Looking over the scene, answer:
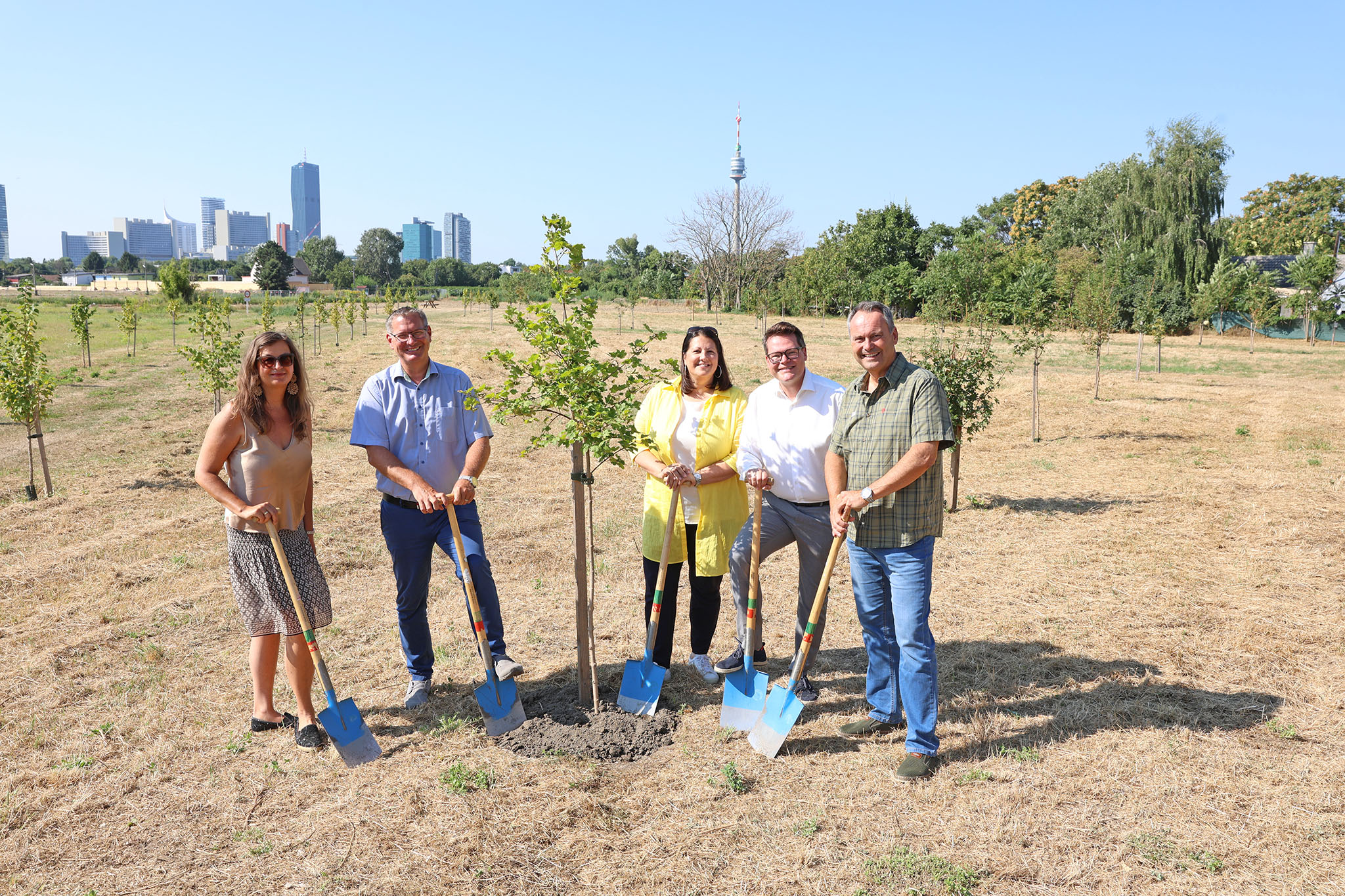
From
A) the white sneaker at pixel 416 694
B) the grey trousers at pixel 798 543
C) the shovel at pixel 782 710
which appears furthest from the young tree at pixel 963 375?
the white sneaker at pixel 416 694

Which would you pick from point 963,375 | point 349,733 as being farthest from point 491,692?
point 963,375

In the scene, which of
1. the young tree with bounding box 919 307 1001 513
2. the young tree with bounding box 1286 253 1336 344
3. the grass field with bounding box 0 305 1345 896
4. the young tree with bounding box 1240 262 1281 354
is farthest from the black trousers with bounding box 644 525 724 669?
the young tree with bounding box 1286 253 1336 344

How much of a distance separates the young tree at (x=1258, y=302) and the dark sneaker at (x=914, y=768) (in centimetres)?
3621

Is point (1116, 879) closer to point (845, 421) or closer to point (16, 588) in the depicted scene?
point (845, 421)

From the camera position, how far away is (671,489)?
4.32 m

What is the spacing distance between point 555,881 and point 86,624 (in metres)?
4.65

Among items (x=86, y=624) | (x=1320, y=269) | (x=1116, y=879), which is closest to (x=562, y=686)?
(x=1116, y=879)

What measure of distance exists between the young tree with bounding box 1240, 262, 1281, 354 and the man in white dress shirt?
35.9 meters

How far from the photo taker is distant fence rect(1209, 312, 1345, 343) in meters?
36.3

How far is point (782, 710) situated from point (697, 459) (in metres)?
1.38

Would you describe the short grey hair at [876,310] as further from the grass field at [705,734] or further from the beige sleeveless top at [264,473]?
the beige sleeveless top at [264,473]

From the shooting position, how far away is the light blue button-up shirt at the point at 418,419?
173 inches

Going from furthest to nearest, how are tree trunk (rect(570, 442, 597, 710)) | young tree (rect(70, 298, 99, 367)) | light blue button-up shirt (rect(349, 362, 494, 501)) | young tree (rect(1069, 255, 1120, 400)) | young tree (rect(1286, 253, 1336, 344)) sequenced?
1. young tree (rect(1286, 253, 1336, 344))
2. young tree (rect(70, 298, 99, 367))
3. young tree (rect(1069, 255, 1120, 400))
4. light blue button-up shirt (rect(349, 362, 494, 501))
5. tree trunk (rect(570, 442, 597, 710))

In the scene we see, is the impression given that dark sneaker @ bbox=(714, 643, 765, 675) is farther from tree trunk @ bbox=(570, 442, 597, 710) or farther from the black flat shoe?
the black flat shoe
